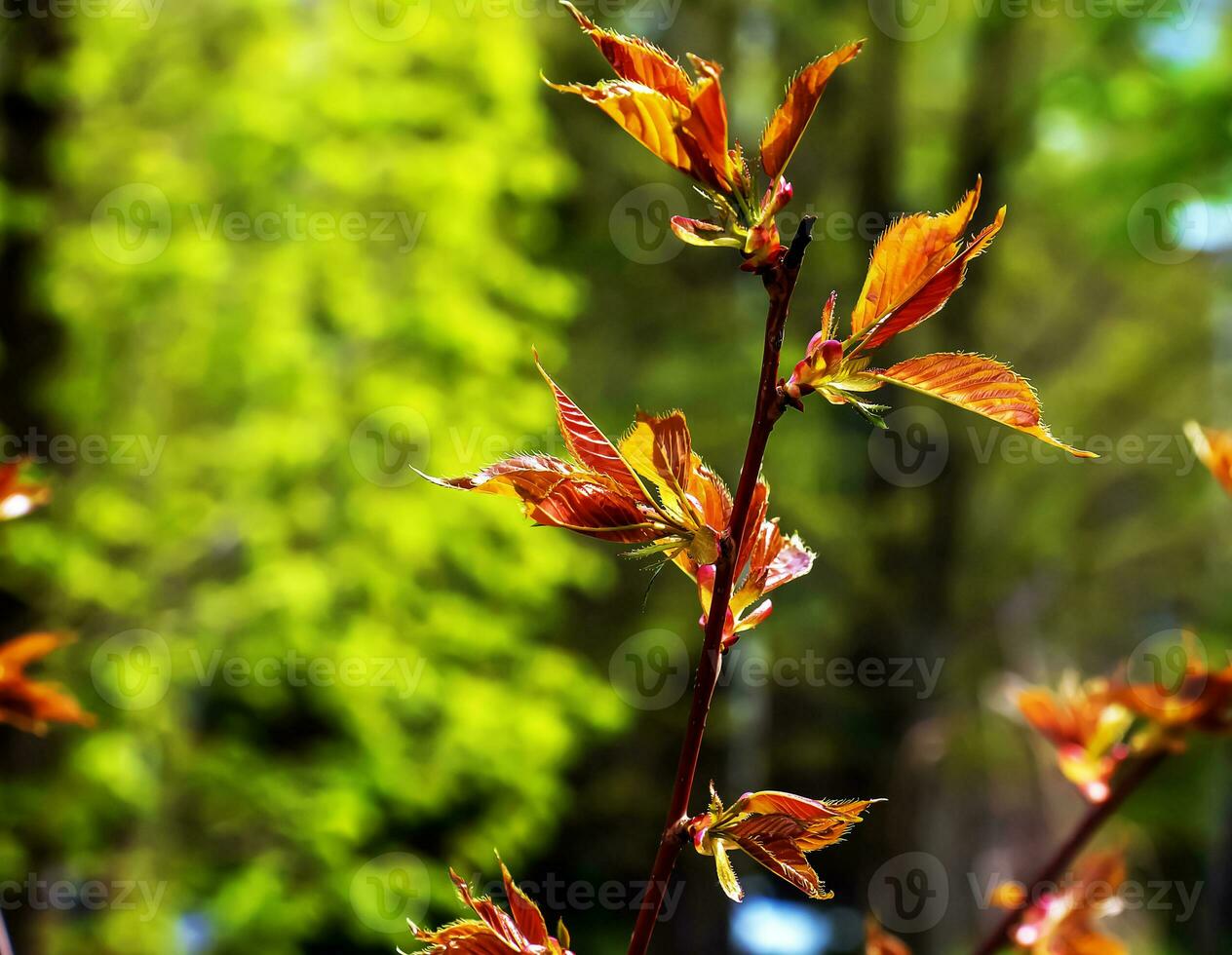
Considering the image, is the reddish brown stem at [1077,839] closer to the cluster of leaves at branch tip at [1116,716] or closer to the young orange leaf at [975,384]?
the cluster of leaves at branch tip at [1116,716]

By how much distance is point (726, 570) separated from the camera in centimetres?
43

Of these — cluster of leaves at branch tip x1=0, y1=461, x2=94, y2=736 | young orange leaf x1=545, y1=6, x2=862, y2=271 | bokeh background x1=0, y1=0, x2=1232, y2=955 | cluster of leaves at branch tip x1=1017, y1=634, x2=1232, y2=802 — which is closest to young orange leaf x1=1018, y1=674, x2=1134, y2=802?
cluster of leaves at branch tip x1=1017, y1=634, x2=1232, y2=802

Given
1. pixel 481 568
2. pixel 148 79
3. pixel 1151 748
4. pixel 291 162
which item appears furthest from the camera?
pixel 481 568

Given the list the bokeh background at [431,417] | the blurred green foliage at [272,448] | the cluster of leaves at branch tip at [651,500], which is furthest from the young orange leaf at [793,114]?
the blurred green foliage at [272,448]

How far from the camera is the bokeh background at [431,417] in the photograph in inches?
150

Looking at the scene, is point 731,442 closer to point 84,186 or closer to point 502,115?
point 502,115

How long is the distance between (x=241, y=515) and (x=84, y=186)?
1308 millimetres

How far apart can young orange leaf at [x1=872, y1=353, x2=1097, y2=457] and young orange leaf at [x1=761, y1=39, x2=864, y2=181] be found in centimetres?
9

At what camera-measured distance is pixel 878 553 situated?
586cm

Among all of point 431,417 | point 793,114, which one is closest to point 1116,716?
point 793,114

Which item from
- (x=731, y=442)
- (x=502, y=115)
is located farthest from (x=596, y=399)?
(x=502, y=115)

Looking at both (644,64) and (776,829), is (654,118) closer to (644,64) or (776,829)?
(644,64)

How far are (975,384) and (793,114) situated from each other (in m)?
0.13

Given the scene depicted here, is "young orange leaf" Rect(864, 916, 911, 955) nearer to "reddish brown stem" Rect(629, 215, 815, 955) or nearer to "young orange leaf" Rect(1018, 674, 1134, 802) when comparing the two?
"young orange leaf" Rect(1018, 674, 1134, 802)
